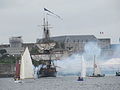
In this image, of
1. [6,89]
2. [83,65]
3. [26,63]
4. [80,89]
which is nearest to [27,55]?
[26,63]

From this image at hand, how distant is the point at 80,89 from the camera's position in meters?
130

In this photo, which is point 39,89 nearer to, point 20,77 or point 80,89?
point 80,89

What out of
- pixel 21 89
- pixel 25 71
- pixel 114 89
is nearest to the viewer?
pixel 114 89

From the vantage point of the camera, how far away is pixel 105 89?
127 m

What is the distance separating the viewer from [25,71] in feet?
595

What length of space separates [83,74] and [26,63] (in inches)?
752

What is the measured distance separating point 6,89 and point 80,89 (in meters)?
18.8

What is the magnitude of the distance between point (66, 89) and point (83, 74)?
2373 inches

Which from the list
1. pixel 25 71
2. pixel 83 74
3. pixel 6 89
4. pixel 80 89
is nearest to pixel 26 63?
pixel 25 71

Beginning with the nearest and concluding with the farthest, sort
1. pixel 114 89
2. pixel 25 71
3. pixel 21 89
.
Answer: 1. pixel 114 89
2. pixel 21 89
3. pixel 25 71

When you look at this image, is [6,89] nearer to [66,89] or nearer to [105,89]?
[66,89]

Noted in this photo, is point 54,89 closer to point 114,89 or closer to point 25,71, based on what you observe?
point 114,89

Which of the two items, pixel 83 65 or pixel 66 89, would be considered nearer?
pixel 66 89

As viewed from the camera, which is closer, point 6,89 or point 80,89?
point 80,89
